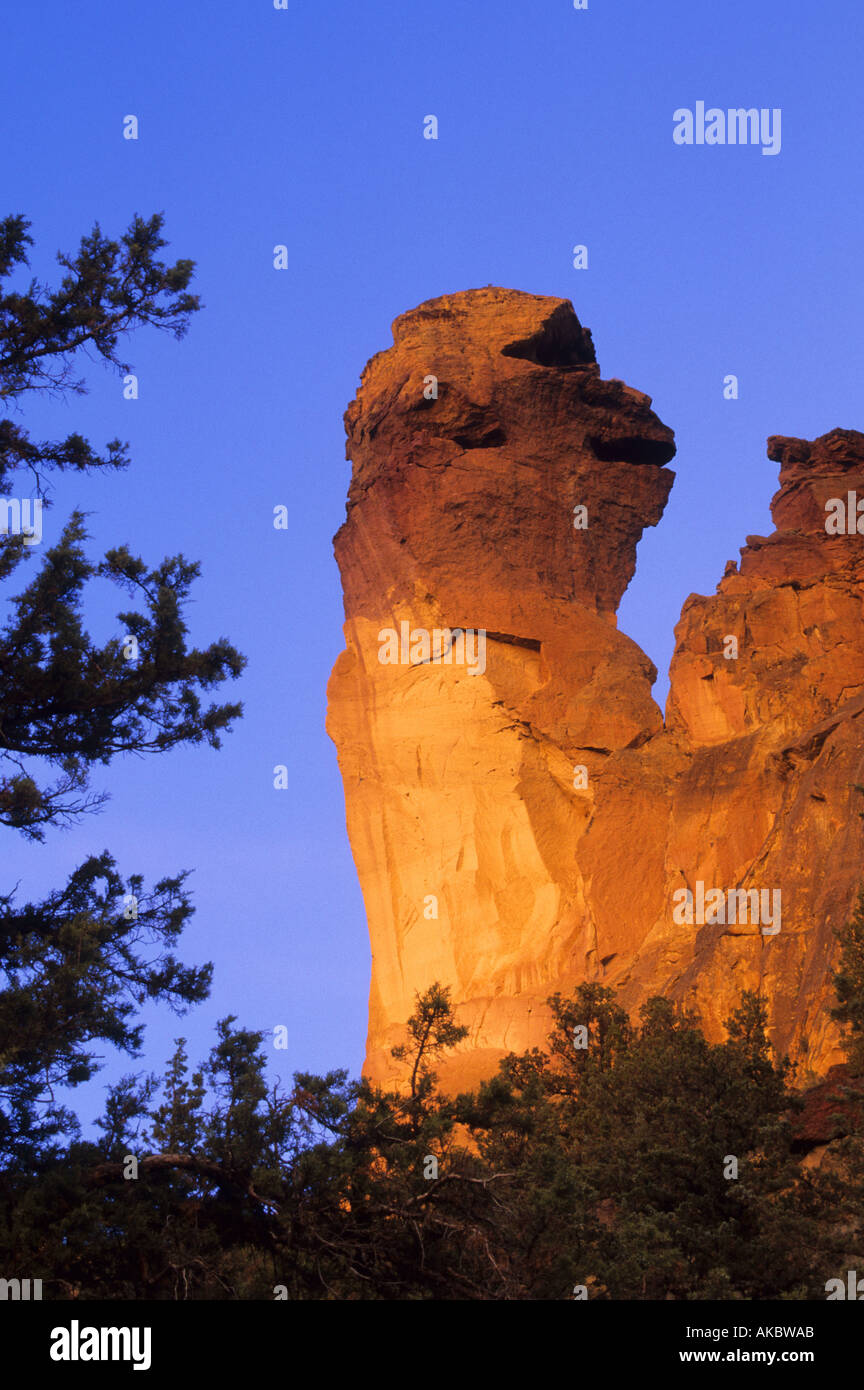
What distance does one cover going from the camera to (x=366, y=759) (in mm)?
53344

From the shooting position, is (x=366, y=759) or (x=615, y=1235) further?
(x=366, y=759)

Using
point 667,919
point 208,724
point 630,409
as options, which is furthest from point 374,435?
point 208,724

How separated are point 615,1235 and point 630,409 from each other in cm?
4202

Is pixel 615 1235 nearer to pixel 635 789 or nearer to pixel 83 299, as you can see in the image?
pixel 83 299

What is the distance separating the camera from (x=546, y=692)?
51.1 m

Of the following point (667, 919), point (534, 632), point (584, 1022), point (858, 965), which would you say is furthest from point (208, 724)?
point (534, 632)

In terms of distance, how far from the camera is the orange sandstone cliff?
43.5m

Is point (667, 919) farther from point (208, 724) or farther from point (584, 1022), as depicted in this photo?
point (208, 724)

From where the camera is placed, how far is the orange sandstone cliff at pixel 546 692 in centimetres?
4347
